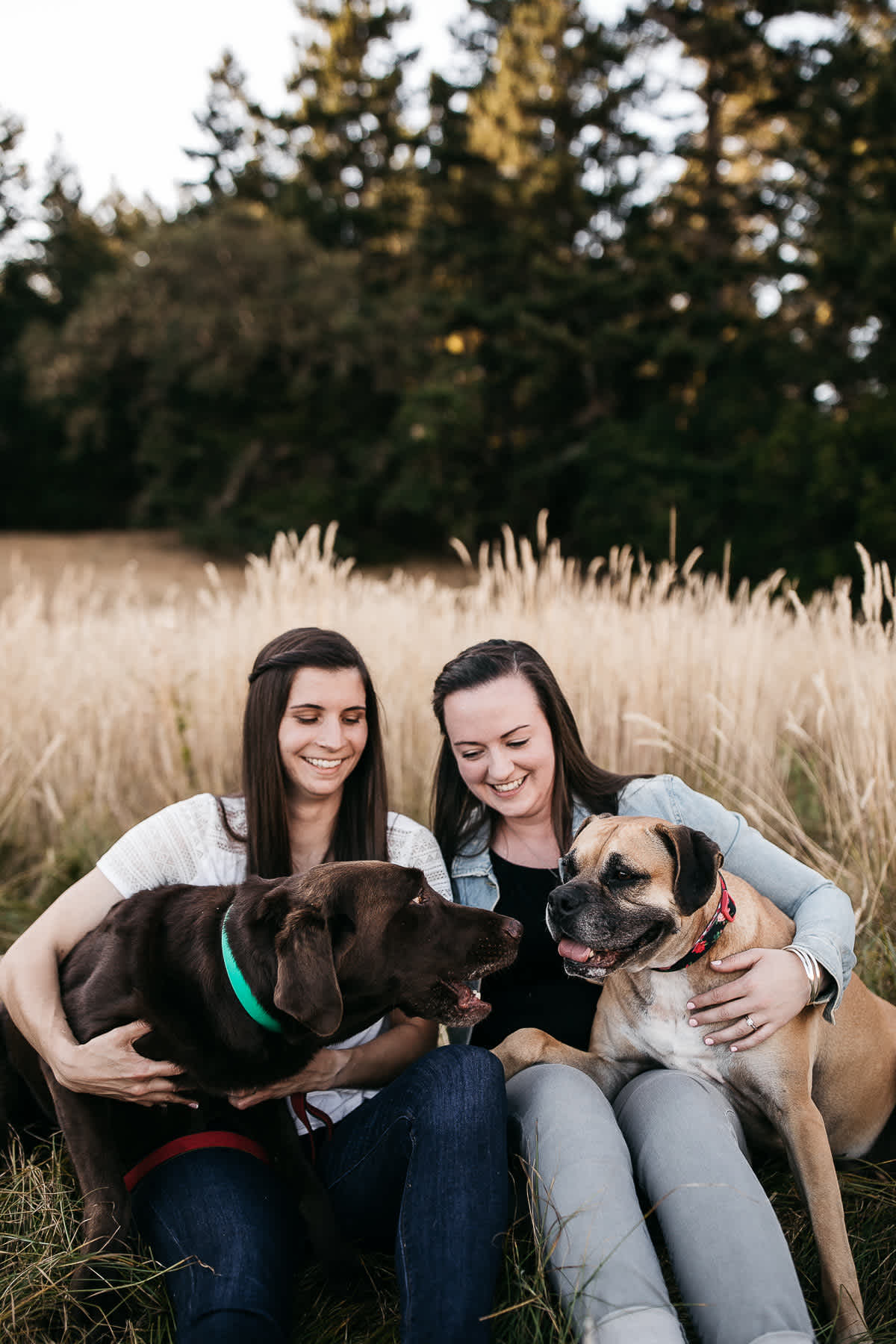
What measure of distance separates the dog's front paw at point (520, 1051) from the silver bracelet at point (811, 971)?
666 mm

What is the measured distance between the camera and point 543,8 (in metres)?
21.1

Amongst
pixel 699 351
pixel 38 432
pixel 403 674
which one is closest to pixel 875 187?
pixel 699 351

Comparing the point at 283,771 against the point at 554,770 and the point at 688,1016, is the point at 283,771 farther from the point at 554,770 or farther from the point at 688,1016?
the point at 688,1016

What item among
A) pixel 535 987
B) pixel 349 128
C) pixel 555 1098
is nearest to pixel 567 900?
pixel 555 1098

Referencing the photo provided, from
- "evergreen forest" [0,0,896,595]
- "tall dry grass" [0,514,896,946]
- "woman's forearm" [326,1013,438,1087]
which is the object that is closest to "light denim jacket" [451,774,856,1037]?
"woman's forearm" [326,1013,438,1087]

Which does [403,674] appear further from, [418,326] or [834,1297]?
[418,326]

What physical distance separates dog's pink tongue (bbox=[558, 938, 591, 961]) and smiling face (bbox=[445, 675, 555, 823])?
0.46 m

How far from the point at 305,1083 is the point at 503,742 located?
101cm

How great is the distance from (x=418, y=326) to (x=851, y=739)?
19440 millimetres

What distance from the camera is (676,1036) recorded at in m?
2.54

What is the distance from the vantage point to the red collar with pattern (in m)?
2.52

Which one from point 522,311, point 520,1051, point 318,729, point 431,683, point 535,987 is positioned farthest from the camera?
point 522,311

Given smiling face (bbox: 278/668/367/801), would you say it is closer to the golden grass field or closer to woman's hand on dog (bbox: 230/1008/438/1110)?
woman's hand on dog (bbox: 230/1008/438/1110)

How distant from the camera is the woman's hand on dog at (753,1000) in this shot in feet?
7.85
